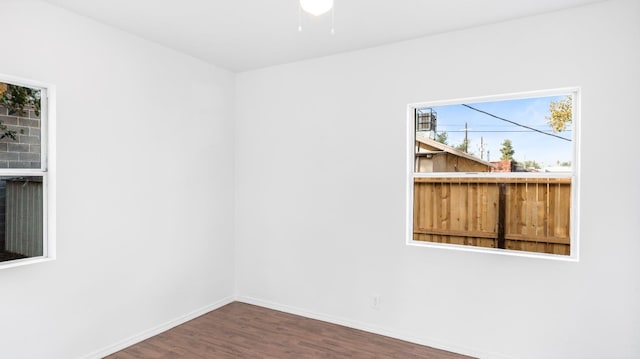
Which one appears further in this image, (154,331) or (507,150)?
(154,331)

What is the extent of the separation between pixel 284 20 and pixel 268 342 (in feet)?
8.95

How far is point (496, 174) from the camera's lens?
2.96m

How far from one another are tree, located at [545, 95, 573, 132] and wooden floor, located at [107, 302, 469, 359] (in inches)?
78.6

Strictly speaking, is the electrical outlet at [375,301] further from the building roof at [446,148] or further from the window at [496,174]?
the building roof at [446,148]

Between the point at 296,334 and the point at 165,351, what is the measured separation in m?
1.12

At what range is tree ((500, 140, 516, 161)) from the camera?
292 cm

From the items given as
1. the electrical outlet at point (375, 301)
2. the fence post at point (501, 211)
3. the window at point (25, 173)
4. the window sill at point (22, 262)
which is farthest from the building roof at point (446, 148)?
the window sill at point (22, 262)

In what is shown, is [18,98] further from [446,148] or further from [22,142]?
[446,148]

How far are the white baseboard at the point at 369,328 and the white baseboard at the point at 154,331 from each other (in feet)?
1.09

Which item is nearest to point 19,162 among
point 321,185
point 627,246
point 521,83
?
point 321,185

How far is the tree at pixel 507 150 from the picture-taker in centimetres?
292

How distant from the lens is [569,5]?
2.56 metres

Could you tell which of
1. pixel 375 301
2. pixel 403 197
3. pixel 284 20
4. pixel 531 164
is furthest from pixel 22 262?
pixel 531 164

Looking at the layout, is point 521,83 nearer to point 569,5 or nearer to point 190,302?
point 569,5
